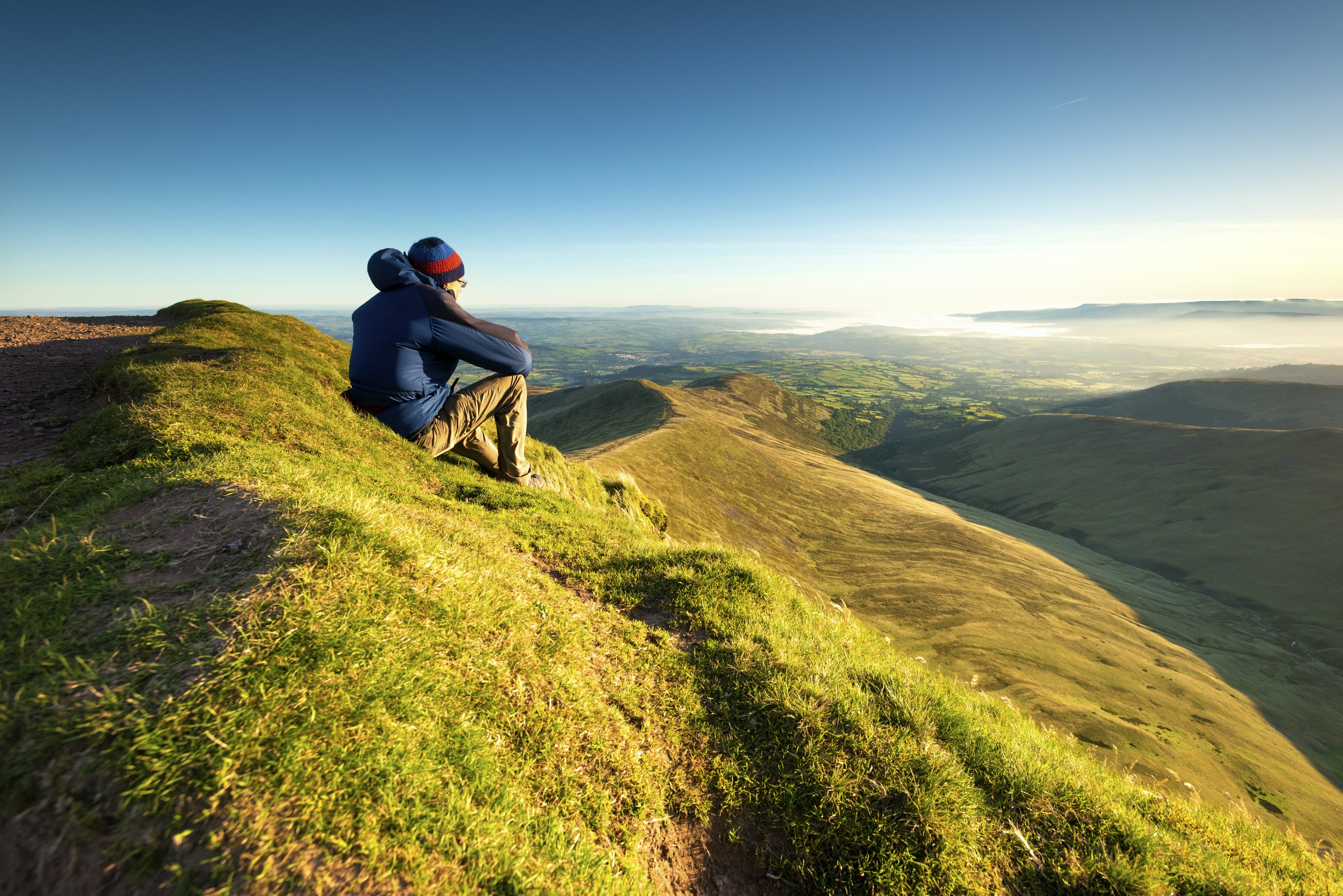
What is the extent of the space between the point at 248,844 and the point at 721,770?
3.59 meters

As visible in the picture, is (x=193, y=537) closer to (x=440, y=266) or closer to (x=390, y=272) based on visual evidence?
(x=390, y=272)

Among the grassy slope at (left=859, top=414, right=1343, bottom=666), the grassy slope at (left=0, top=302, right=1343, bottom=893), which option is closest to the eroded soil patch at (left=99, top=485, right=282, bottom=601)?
the grassy slope at (left=0, top=302, right=1343, bottom=893)

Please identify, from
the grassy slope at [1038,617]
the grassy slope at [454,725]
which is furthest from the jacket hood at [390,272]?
the grassy slope at [1038,617]

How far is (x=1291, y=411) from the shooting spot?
522 ft

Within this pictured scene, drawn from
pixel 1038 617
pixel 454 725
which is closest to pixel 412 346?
pixel 454 725

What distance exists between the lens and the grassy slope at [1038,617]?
132 ft

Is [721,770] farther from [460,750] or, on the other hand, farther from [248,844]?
[248,844]

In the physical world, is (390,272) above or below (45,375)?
above

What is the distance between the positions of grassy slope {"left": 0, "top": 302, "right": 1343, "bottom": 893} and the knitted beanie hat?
12.2ft

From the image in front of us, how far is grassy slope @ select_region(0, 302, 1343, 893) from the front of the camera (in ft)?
8.02

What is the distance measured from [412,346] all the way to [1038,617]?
72456 mm

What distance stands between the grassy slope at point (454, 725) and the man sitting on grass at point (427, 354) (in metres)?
1.86

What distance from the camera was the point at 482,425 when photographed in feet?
34.6

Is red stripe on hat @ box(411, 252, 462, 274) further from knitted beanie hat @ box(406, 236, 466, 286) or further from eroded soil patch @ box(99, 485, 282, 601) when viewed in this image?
eroded soil patch @ box(99, 485, 282, 601)
